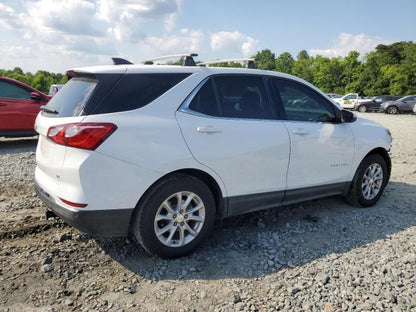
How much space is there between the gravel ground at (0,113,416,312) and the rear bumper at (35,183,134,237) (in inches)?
16.2

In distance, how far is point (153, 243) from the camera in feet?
10.5

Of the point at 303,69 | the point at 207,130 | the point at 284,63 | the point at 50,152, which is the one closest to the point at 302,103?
the point at 207,130

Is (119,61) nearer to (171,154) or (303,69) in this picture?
(171,154)

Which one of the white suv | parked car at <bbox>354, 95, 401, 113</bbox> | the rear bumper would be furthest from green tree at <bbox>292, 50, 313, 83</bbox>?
the rear bumper

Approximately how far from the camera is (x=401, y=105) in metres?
29.0

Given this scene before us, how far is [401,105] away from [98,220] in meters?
31.2

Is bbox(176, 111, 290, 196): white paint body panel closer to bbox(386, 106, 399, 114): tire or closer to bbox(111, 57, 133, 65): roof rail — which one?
bbox(111, 57, 133, 65): roof rail

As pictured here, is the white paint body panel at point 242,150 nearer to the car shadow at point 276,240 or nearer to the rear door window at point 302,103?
the rear door window at point 302,103

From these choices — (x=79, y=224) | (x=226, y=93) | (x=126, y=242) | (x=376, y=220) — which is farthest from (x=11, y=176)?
(x=376, y=220)

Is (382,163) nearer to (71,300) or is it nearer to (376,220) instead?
(376,220)

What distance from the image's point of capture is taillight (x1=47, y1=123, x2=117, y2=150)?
287 cm

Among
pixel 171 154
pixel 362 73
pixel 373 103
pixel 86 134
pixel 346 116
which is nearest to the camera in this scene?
pixel 86 134

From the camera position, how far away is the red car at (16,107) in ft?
28.2

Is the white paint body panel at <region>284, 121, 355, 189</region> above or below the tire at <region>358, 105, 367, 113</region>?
below
